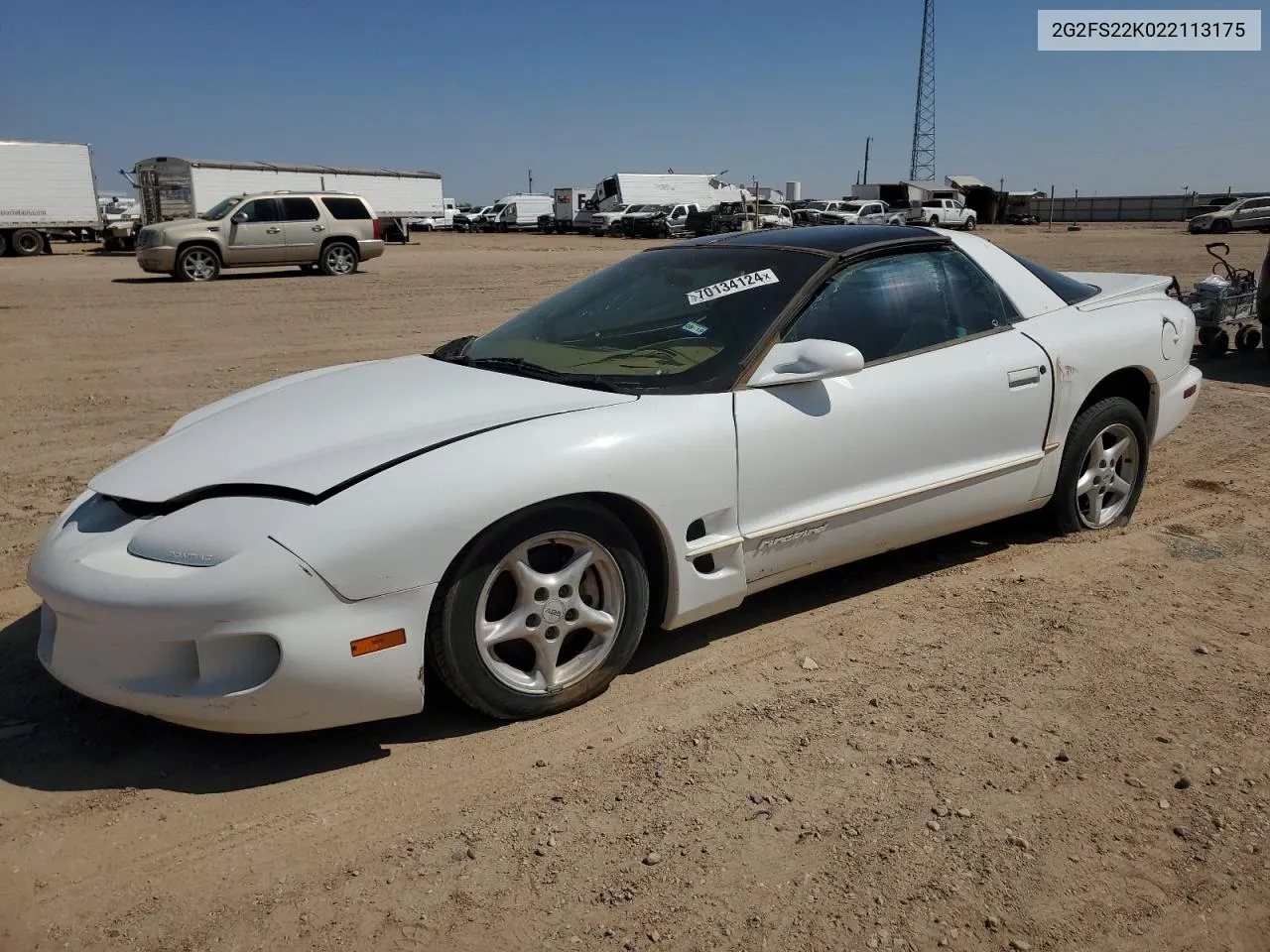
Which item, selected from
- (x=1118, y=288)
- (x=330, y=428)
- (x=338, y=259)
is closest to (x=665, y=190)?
(x=338, y=259)

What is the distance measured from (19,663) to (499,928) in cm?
215

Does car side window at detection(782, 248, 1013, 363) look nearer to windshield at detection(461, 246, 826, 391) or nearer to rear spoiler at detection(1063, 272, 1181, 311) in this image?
Answer: windshield at detection(461, 246, 826, 391)

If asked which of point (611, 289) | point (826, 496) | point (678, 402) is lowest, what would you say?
point (826, 496)

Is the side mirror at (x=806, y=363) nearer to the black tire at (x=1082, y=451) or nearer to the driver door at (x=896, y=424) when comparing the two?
the driver door at (x=896, y=424)

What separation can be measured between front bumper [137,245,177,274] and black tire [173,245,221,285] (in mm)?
107

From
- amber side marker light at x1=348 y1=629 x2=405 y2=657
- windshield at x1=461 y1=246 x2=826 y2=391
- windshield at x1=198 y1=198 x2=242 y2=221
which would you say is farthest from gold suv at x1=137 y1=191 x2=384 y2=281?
amber side marker light at x1=348 y1=629 x2=405 y2=657

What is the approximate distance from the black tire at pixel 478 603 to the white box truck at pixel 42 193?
97.3 ft

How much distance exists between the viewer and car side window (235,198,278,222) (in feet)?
64.2

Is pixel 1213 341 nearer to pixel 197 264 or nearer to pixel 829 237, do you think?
pixel 829 237

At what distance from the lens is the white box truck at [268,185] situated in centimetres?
2958

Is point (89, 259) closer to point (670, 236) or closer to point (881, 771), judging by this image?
point (670, 236)

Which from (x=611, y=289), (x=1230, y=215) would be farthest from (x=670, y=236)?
(x=611, y=289)

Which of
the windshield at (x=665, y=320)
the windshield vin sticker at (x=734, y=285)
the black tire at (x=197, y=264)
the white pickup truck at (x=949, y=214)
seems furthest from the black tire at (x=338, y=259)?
the white pickup truck at (x=949, y=214)

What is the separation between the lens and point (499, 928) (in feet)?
7.27
